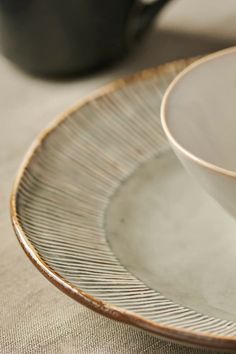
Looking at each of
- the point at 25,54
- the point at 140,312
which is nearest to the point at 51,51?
the point at 25,54

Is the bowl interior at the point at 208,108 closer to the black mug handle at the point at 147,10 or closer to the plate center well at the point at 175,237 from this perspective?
the plate center well at the point at 175,237

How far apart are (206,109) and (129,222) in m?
0.10

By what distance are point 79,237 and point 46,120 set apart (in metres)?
0.23

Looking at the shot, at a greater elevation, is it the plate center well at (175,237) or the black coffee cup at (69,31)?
the black coffee cup at (69,31)

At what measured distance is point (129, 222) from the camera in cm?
47

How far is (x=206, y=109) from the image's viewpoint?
51 cm

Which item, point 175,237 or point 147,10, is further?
point 147,10

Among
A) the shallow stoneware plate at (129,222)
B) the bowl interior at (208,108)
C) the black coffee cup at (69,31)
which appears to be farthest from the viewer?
the black coffee cup at (69,31)

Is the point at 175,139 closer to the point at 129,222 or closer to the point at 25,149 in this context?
the point at 129,222

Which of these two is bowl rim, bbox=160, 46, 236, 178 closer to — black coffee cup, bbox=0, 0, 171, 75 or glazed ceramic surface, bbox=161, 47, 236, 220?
glazed ceramic surface, bbox=161, 47, 236, 220

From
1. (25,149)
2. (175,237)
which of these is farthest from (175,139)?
(25,149)

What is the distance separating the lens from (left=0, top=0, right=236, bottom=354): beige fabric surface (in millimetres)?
417

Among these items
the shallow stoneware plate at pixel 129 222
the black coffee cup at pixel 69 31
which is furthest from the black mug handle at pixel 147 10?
the shallow stoneware plate at pixel 129 222

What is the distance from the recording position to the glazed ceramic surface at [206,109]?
0.47 meters
